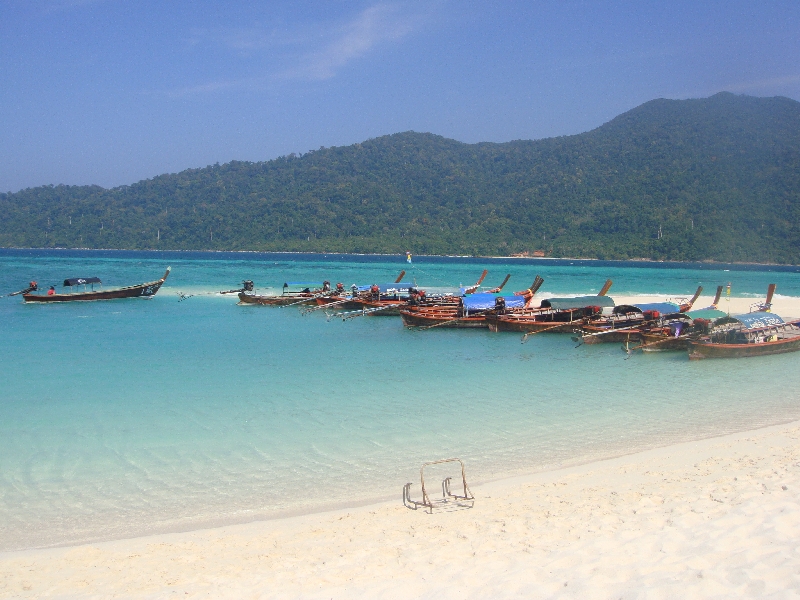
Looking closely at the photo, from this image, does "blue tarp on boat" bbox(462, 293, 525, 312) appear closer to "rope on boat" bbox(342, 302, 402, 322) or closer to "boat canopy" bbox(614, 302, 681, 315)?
"boat canopy" bbox(614, 302, 681, 315)

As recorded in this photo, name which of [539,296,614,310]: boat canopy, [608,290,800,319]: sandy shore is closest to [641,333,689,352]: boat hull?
[539,296,614,310]: boat canopy

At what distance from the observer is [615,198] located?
381ft

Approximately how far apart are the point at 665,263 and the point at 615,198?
26.7 metres

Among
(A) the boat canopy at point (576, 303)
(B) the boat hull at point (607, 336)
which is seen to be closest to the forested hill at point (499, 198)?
(A) the boat canopy at point (576, 303)

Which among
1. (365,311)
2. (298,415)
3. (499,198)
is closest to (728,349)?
(298,415)

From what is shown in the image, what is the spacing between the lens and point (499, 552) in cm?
568

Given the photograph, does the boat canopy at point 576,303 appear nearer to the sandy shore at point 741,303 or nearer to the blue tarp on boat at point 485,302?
the blue tarp on boat at point 485,302

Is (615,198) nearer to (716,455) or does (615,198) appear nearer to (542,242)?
(542,242)

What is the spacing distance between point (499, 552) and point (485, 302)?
20393 millimetres

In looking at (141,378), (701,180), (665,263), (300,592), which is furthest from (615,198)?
(300,592)

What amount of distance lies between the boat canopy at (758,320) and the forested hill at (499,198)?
77938 millimetres

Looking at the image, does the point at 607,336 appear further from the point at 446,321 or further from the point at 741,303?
the point at 741,303

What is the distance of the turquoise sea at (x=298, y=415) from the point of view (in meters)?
7.89

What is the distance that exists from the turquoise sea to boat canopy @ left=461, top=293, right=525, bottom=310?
9.58ft
